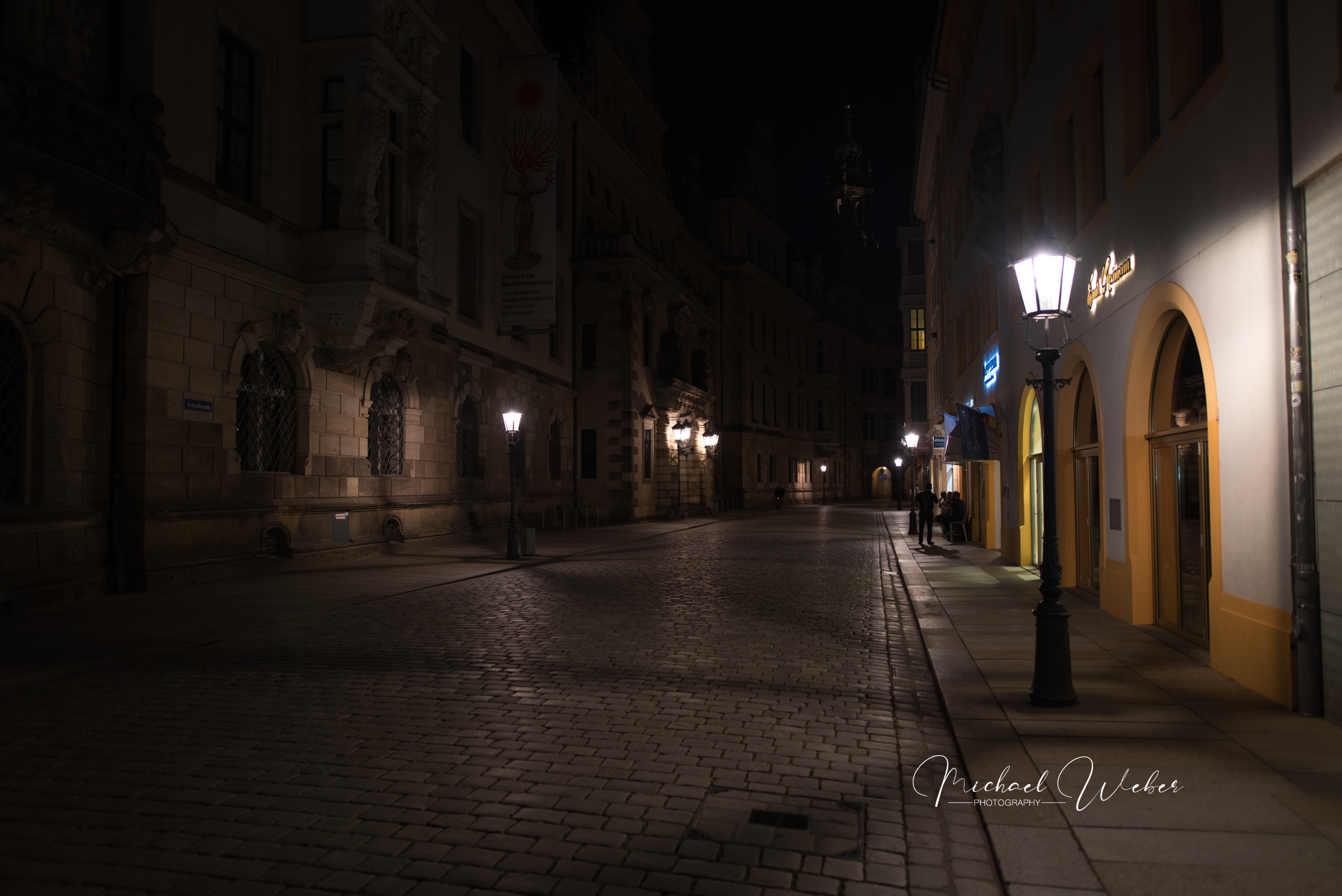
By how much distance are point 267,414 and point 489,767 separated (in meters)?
13.7

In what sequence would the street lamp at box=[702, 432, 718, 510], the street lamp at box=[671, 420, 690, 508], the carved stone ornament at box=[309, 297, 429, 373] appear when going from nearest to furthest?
the carved stone ornament at box=[309, 297, 429, 373]
the street lamp at box=[671, 420, 690, 508]
the street lamp at box=[702, 432, 718, 510]

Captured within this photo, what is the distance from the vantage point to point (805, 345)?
239ft

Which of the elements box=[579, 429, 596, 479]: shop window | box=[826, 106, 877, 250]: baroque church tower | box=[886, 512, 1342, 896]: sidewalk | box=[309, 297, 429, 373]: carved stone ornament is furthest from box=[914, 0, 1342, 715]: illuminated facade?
box=[826, 106, 877, 250]: baroque church tower

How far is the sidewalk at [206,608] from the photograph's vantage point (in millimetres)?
9398

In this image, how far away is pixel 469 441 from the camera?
26.3 metres

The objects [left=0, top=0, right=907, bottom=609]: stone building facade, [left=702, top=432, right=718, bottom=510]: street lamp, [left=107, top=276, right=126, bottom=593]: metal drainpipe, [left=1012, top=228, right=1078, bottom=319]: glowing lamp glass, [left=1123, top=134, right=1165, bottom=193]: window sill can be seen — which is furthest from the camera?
[left=702, top=432, right=718, bottom=510]: street lamp

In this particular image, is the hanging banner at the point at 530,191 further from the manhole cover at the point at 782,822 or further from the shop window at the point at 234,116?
the manhole cover at the point at 782,822

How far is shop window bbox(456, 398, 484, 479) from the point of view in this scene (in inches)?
1012

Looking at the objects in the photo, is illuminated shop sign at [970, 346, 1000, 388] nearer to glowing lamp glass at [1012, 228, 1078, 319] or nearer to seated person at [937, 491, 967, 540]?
seated person at [937, 491, 967, 540]

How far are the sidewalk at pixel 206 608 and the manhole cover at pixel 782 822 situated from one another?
679cm

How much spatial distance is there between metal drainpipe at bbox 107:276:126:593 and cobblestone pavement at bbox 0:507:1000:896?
4.53 meters

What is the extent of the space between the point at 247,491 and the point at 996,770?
14564 millimetres

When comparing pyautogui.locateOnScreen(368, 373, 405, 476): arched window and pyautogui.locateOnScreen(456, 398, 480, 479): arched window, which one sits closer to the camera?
pyautogui.locateOnScreen(368, 373, 405, 476): arched window

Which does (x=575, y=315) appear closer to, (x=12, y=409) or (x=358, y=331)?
(x=358, y=331)
